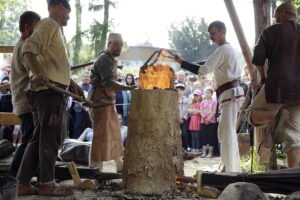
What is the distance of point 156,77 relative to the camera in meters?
4.12

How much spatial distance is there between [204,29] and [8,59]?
116 feet

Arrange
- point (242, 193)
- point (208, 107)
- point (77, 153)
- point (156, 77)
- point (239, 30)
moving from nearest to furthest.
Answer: point (242, 193) < point (156, 77) < point (239, 30) < point (77, 153) < point (208, 107)

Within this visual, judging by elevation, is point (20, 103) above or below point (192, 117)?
above

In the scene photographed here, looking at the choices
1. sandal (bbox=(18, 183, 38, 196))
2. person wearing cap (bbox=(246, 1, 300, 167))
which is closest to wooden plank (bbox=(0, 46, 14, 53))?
sandal (bbox=(18, 183, 38, 196))

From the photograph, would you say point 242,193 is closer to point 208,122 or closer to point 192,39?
point 208,122

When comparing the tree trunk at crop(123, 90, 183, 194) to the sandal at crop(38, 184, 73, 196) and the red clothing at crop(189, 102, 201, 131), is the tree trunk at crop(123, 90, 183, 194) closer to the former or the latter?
the sandal at crop(38, 184, 73, 196)

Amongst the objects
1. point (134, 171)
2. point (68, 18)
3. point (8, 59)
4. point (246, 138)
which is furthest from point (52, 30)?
point (8, 59)

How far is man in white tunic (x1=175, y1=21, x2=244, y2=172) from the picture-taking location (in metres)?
5.13

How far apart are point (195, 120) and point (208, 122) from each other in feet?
1.21

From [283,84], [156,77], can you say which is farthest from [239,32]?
[156,77]

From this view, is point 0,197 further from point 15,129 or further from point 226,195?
point 15,129

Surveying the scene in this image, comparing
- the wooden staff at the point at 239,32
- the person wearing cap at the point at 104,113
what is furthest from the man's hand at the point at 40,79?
the wooden staff at the point at 239,32

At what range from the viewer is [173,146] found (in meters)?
4.05

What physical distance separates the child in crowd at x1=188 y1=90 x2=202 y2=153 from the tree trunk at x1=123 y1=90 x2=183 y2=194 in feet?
17.7
